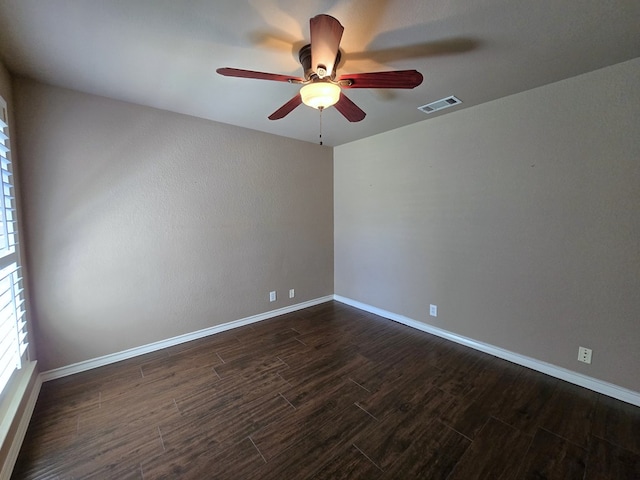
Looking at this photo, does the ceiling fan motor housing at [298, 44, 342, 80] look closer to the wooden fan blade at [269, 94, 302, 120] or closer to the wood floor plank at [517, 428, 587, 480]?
the wooden fan blade at [269, 94, 302, 120]

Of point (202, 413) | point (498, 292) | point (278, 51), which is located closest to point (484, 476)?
point (498, 292)

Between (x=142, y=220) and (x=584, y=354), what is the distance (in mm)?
4089

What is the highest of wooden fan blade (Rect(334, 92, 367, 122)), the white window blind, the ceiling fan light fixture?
wooden fan blade (Rect(334, 92, 367, 122))

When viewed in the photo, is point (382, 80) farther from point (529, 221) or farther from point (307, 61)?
point (529, 221)

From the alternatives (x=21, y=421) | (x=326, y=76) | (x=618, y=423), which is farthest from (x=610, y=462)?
(x=21, y=421)

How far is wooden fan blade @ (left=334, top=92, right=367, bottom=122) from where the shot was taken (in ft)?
5.87

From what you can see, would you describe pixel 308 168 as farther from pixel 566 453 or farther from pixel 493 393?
pixel 566 453

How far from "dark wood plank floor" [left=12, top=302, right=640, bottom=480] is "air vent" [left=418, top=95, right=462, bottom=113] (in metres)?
2.48

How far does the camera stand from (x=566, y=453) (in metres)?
1.55

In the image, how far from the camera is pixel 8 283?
5.51ft

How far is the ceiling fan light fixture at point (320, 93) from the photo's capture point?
1534 mm

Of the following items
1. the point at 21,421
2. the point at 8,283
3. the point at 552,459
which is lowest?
the point at 552,459

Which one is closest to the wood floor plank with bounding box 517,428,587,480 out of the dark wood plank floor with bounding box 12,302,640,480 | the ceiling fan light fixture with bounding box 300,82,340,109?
the dark wood plank floor with bounding box 12,302,640,480

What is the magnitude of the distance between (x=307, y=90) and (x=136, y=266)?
2.34 meters
